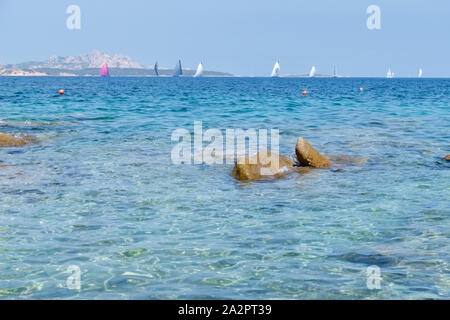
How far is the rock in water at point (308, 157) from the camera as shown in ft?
48.4

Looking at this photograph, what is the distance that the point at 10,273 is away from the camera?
691cm

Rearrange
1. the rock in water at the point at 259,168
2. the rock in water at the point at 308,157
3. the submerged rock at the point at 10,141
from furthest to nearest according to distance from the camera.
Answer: the submerged rock at the point at 10,141 → the rock in water at the point at 308,157 → the rock in water at the point at 259,168

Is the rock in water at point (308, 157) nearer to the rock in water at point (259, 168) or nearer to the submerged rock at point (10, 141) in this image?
the rock in water at point (259, 168)

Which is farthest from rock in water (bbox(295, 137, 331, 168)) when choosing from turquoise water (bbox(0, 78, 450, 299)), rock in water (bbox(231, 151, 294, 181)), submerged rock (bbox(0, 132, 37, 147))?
submerged rock (bbox(0, 132, 37, 147))

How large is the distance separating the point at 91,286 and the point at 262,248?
2.73m

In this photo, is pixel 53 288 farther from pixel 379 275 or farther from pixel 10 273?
pixel 379 275

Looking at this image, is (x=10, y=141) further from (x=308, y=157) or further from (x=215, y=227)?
(x=215, y=227)

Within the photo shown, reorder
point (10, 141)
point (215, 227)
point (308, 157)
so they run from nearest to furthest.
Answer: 1. point (215, 227)
2. point (308, 157)
3. point (10, 141)

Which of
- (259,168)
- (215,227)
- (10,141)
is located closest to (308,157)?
(259,168)

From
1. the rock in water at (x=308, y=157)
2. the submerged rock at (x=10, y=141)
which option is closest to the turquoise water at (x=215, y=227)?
the rock in water at (x=308, y=157)

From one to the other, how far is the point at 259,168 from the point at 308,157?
211cm

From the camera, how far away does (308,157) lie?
14750 millimetres

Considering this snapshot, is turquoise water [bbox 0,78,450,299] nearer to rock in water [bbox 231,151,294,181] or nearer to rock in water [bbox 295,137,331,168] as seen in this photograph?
rock in water [bbox 231,151,294,181]

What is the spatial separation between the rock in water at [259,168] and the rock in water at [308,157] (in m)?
1.13
